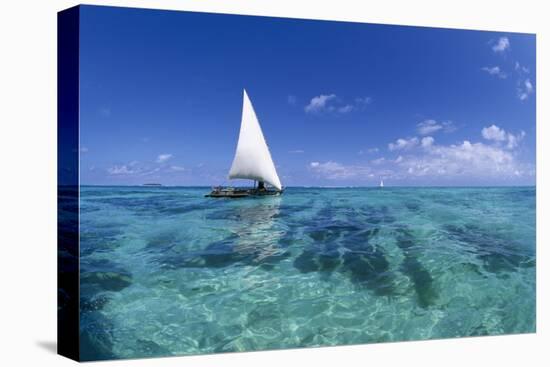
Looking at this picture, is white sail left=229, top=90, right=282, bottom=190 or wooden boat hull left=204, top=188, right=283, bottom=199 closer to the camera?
white sail left=229, top=90, right=282, bottom=190

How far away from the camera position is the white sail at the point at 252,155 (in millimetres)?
8422

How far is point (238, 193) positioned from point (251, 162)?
0.52 metres

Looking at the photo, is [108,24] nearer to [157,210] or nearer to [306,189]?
[157,210]

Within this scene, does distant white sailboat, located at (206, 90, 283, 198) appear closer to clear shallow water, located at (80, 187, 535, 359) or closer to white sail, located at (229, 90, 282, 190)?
white sail, located at (229, 90, 282, 190)

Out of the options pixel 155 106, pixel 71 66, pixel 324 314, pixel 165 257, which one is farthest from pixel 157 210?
pixel 324 314

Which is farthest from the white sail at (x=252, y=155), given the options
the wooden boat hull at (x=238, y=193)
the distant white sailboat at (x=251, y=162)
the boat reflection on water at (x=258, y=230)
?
the boat reflection on water at (x=258, y=230)

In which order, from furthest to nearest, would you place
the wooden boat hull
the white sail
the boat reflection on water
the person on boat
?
the person on boat < the wooden boat hull < the white sail < the boat reflection on water

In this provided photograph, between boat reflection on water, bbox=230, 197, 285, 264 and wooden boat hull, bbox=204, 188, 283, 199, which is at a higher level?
wooden boat hull, bbox=204, 188, 283, 199

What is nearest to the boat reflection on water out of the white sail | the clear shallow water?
the clear shallow water

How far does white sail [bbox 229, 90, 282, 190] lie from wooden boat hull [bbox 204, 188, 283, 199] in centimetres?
16

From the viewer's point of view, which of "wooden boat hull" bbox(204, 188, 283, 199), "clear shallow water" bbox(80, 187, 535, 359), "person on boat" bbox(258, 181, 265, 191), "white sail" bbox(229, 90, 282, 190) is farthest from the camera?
"person on boat" bbox(258, 181, 265, 191)

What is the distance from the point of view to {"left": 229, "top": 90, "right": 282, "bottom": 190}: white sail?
8422 mm

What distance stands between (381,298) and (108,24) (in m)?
5.32

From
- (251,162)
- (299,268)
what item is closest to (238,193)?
(251,162)
